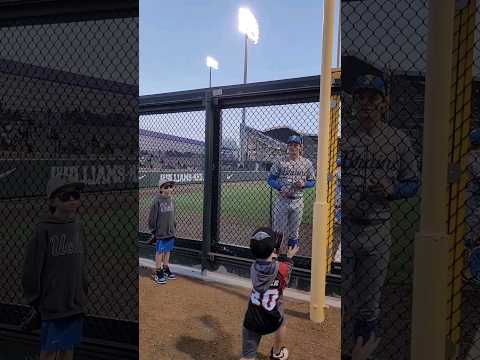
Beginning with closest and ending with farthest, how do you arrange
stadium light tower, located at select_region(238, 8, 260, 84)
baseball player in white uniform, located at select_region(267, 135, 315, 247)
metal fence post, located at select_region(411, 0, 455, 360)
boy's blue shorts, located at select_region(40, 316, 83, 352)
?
metal fence post, located at select_region(411, 0, 455, 360)
boy's blue shorts, located at select_region(40, 316, 83, 352)
baseball player in white uniform, located at select_region(267, 135, 315, 247)
stadium light tower, located at select_region(238, 8, 260, 84)

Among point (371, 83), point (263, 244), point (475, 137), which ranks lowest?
point (263, 244)

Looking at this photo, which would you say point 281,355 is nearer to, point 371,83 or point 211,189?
point 371,83

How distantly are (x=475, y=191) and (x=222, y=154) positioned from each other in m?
4.29

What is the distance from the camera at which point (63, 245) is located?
8.39 ft

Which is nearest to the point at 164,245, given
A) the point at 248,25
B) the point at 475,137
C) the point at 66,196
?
the point at 66,196

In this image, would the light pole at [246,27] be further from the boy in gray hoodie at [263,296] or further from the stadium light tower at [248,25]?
the boy in gray hoodie at [263,296]

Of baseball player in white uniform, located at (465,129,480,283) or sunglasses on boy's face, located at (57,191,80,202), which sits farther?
sunglasses on boy's face, located at (57,191,80,202)

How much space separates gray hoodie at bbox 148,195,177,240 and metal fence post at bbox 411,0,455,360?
15.2 feet

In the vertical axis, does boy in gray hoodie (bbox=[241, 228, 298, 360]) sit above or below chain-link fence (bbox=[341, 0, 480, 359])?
below

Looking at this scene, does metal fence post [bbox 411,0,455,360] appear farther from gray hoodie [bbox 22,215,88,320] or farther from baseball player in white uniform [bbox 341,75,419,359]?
gray hoodie [bbox 22,215,88,320]

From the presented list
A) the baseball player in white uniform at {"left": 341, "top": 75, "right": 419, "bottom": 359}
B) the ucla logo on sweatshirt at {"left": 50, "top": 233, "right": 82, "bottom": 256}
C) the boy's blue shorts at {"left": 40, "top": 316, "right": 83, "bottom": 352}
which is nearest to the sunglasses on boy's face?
the ucla logo on sweatshirt at {"left": 50, "top": 233, "right": 82, "bottom": 256}

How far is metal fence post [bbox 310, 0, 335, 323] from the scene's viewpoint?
402 cm

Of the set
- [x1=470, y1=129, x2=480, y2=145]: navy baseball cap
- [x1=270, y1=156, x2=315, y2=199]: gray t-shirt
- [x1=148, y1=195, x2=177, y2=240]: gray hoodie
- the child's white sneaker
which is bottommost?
the child's white sneaker

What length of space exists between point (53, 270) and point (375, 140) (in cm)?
240
